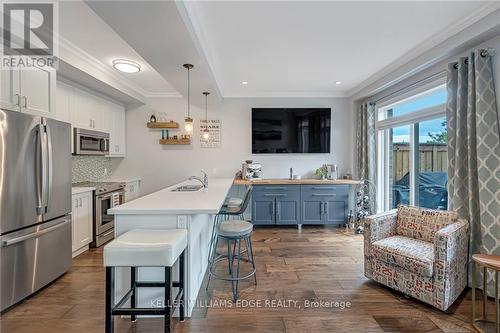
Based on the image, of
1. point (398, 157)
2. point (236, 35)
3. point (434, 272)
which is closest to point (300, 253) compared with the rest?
point (434, 272)

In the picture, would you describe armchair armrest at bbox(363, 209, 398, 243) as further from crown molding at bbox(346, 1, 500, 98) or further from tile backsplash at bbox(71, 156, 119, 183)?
tile backsplash at bbox(71, 156, 119, 183)

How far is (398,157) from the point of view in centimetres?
421

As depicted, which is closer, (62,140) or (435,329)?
(435,329)

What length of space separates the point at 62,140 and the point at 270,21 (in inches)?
102

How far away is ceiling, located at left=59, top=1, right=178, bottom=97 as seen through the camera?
7.49 feet

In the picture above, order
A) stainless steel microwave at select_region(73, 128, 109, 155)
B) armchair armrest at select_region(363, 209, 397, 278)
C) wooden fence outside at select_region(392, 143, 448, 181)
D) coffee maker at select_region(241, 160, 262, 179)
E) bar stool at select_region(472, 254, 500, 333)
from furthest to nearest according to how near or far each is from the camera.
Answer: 1. coffee maker at select_region(241, 160, 262, 179)
2. stainless steel microwave at select_region(73, 128, 109, 155)
3. wooden fence outside at select_region(392, 143, 448, 181)
4. armchair armrest at select_region(363, 209, 397, 278)
5. bar stool at select_region(472, 254, 500, 333)

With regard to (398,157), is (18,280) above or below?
below

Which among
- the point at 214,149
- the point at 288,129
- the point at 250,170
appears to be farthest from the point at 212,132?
the point at 288,129

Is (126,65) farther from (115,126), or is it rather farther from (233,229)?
(233,229)

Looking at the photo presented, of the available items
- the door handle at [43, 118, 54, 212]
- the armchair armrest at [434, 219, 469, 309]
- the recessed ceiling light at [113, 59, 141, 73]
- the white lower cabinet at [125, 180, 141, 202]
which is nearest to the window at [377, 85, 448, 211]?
the armchair armrest at [434, 219, 469, 309]

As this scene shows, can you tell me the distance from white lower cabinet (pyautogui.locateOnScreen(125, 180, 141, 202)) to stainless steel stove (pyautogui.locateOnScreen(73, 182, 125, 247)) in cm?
37

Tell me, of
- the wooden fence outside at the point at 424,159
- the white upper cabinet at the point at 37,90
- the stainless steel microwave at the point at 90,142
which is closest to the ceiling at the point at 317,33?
the wooden fence outside at the point at 424,159

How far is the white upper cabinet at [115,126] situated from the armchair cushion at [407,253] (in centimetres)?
451

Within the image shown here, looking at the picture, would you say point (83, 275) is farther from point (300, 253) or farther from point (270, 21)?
point (270, 21)
